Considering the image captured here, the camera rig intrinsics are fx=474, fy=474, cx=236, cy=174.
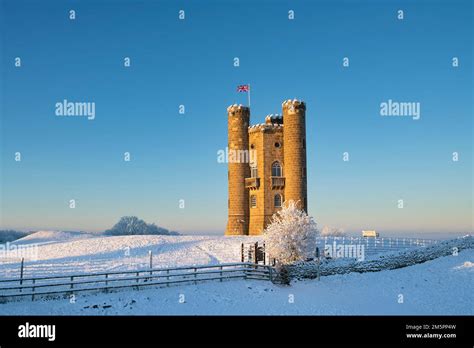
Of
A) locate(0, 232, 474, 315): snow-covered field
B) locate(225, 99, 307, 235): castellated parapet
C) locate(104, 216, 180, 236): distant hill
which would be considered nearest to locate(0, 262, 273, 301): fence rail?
locate(0, 232, 474, 315): snow-covered field

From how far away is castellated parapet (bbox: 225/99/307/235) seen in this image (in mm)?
55156

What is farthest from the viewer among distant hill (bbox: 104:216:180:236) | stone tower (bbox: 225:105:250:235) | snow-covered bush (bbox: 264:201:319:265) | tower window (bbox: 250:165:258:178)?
distant hill (bbox: 104:216:180:236)

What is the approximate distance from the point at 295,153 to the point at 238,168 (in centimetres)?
771

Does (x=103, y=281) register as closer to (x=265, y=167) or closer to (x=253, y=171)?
(x=265, y=167)

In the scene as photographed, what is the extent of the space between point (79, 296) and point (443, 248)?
26.5 m

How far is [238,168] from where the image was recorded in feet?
193

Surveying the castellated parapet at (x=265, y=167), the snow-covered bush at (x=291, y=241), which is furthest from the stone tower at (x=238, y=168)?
the snow-covered bush at (x=291, y=241)

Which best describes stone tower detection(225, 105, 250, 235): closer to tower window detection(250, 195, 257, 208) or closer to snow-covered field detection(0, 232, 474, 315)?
tower window detection(250, 195, 257, 208)

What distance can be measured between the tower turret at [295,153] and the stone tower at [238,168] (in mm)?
5770

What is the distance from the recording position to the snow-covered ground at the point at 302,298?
21.3 meters

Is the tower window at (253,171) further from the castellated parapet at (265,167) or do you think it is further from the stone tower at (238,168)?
the stone tower at (238,168)

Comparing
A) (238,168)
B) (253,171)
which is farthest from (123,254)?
(253,171)

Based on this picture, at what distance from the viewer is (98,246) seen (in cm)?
4731
